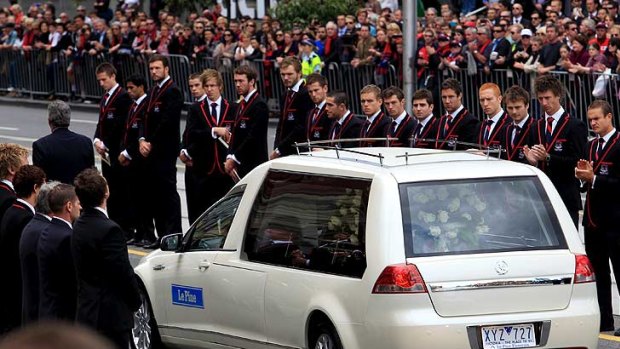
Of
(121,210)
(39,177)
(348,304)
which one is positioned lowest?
(121,210)

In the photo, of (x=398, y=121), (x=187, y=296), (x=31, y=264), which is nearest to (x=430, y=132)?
(x=398, y=121)

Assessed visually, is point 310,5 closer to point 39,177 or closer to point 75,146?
point 75,146

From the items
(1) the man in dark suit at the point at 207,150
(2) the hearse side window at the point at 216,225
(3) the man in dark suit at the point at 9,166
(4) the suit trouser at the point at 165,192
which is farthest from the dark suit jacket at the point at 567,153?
(4) the suit trouser at the point at 165,192

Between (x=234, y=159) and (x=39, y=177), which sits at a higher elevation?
(x=39, y=177)

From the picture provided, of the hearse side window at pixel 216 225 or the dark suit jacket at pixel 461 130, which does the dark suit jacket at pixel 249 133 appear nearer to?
the dark suit jacket at pixel 461 130

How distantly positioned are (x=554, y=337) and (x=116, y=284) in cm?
243

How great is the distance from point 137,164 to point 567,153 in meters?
5.97

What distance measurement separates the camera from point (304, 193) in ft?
27.1

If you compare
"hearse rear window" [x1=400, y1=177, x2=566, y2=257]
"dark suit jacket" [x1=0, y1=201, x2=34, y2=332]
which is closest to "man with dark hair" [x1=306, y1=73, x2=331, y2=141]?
"dark suit jacket" [x1=0, y1=201, x2=34, y2=332]

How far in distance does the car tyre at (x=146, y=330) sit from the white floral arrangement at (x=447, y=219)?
280 centimetres

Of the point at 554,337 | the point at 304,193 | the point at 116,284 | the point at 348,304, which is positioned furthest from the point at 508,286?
the point at 116,284

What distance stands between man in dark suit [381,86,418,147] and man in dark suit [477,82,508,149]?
0.92 m

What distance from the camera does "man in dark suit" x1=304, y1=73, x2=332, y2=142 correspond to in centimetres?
1332

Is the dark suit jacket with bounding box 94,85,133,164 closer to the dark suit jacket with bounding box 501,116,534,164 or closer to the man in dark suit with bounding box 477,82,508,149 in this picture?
the man in dark suit with bounding box 477,82,508,149
